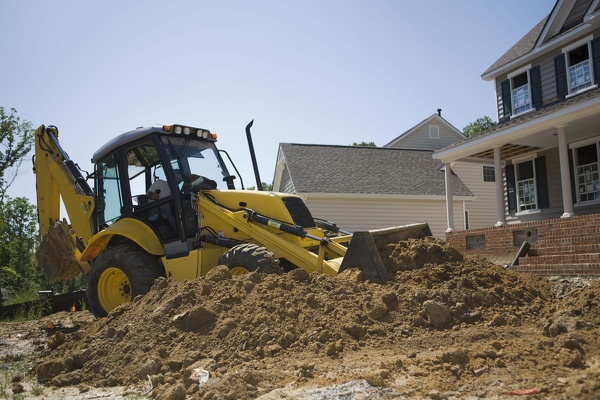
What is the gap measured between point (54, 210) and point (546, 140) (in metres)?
13.3

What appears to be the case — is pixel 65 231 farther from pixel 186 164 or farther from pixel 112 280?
pixel 186 164

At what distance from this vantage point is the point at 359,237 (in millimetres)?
6621

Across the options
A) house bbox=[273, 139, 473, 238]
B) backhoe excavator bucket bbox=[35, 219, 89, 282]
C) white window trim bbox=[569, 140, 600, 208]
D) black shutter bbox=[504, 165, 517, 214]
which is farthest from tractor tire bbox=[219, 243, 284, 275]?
house bbox=[273, 139, 473, 238]

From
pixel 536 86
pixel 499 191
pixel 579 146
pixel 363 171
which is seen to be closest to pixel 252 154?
pixel 499 191

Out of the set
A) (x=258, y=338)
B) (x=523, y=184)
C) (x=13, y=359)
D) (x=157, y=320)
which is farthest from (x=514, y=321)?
(x=523, y=184)

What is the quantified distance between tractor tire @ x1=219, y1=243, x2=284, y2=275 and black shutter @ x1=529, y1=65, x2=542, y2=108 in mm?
13229

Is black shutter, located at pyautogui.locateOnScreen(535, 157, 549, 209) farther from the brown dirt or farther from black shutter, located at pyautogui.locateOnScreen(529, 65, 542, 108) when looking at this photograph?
the brown dirt

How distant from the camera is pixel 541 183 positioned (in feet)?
56.1

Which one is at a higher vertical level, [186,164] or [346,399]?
[186,164]

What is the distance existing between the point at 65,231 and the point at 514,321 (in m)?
7.49

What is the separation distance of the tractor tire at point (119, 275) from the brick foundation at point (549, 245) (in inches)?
295

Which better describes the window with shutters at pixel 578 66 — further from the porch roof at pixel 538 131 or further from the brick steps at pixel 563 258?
the brick steps at pixel 563 258

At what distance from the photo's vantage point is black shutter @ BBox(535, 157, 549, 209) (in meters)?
17.0

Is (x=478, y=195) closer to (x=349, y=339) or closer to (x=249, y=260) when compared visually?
(x=249, y=260)
